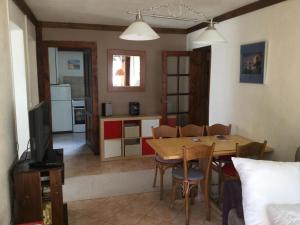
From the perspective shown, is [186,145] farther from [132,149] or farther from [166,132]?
[132,149]

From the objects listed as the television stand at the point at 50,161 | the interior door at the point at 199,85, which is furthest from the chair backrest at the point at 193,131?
the television stand at the point at 50,161

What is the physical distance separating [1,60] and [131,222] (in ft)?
6.61

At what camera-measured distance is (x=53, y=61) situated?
23.4ft

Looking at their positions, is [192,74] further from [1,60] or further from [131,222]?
[1,60]

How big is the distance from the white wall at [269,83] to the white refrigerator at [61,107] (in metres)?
4.32

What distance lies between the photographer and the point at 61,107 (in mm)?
7223

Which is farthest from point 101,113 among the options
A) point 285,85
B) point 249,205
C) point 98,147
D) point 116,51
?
point 249,205

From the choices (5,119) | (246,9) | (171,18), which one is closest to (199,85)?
(171,18)

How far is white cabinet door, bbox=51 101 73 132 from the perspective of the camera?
7184 millimetres

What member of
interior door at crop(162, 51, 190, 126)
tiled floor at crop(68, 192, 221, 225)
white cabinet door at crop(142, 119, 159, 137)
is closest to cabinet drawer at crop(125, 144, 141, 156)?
white cabinet door at crop(142, 119, 159, 137)

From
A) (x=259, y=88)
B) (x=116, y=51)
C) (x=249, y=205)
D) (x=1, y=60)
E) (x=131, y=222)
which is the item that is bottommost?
(x=131, y=222)

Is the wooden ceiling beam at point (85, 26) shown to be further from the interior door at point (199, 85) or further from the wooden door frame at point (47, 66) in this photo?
the interior door at point (199, 85)

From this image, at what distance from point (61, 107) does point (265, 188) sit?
20.2 feet

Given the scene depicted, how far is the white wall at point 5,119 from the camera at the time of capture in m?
2.27
